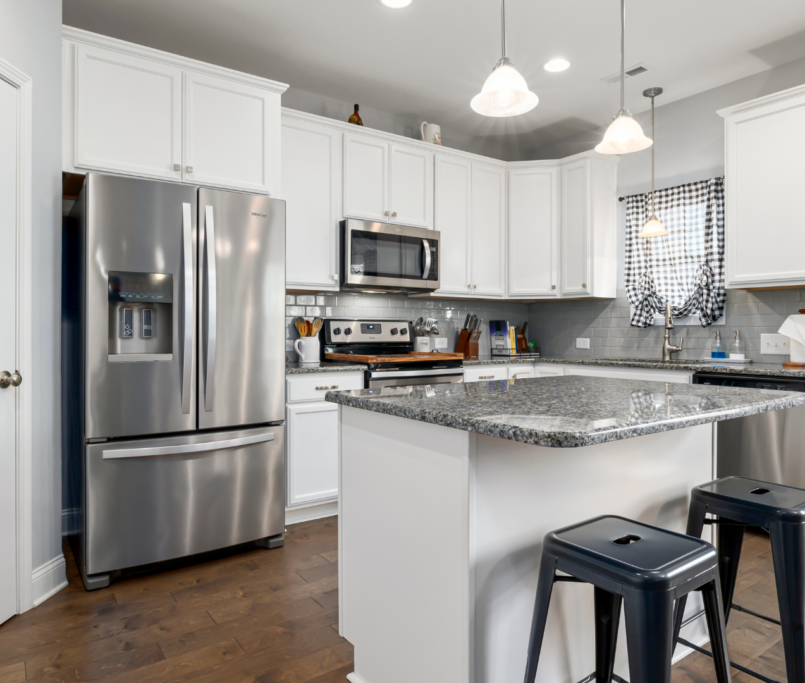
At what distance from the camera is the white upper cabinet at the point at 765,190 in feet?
9.87

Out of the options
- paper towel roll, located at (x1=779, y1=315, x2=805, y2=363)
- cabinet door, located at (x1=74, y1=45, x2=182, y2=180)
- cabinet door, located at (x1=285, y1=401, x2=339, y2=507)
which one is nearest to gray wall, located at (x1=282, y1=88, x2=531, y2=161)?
cabinet door, located at (x1=74, y1=45, x2=182, y2=180)

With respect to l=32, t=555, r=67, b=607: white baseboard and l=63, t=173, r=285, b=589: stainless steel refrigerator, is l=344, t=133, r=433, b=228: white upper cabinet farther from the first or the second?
l=32, t=555, r=67, b=607: white baseboard

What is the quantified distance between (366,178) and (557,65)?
52.8 inches

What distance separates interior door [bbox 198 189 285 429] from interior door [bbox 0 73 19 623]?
2.26 ft

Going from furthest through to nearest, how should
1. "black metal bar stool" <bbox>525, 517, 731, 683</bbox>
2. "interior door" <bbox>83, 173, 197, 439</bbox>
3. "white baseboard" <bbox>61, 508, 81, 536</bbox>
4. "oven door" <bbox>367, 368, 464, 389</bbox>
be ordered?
"oven door" <bbox>367, 368, 464, 389</bbox> → "white baseboard" <bbox>61, 508, 81, 536</bbox> → "interior door" <bbox>83, 173, 197, 439</bbox> → "black metal bar stool" <bbox>525, 517, 731, 683</bbox>

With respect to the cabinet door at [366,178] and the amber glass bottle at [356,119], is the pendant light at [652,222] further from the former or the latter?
the amber glass bottle at [356,119]

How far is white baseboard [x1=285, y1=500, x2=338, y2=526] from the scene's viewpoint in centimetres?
309

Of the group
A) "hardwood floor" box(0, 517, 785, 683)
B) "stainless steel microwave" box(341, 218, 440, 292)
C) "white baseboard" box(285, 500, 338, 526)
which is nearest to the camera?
Answer: "hardwood floor" box(0, 517, 785, 683)

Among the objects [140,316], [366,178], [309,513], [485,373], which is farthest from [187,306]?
[485,373]

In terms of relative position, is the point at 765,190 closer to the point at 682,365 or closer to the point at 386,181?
the point at 682,365

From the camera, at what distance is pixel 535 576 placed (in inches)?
55.2

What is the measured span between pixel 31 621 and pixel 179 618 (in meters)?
0.53

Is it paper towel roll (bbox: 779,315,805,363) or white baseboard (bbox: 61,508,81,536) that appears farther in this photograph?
paper towel roll (bbox: 779,315,805,363)

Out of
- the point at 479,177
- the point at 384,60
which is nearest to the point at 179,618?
the point at 384,60
